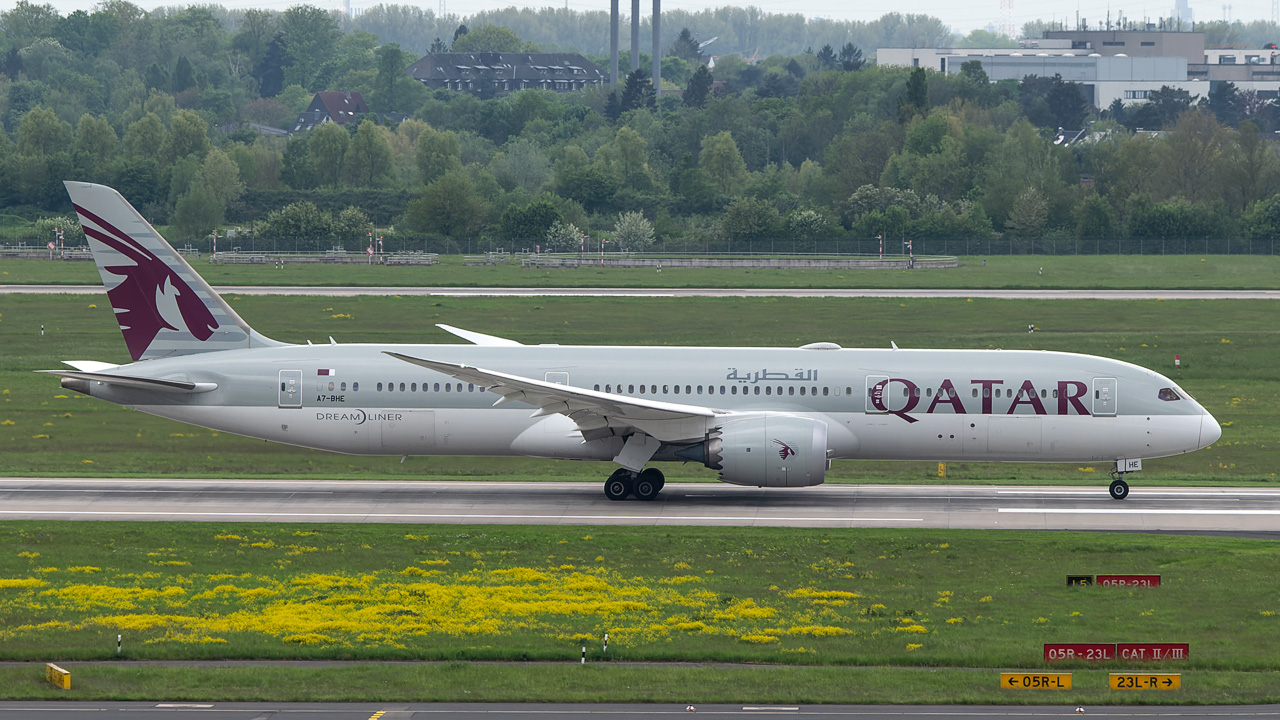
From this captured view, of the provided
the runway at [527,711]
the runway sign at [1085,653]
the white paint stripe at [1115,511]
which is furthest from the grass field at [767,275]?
the runway at [527,711]

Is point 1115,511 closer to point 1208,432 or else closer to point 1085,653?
point 1208,432

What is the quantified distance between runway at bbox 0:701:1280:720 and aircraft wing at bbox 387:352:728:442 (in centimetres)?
1612

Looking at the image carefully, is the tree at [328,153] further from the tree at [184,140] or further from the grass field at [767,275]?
the grass field at [767,275]

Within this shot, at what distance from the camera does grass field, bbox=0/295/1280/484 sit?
4803 centimetres

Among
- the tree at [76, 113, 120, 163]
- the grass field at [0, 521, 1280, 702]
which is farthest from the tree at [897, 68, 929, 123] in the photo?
the grass field at [0, 521, 1280, 702]

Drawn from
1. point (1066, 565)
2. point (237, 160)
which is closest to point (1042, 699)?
point (1066, 565)

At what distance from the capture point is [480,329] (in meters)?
79.0

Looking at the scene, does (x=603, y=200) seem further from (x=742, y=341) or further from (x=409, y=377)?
(x=409, y=377)

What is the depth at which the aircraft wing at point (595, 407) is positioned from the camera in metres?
38.8

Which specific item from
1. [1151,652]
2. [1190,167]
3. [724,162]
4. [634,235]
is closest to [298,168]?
[724,162]

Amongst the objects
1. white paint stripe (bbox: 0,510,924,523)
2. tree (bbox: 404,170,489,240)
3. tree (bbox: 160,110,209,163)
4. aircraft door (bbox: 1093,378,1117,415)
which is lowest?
white paint stripe (bbox: 0,510,924,523)

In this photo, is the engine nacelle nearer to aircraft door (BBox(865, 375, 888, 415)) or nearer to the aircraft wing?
the aircraft wing

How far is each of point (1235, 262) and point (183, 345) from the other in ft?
358

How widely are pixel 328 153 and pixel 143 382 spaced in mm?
156510
